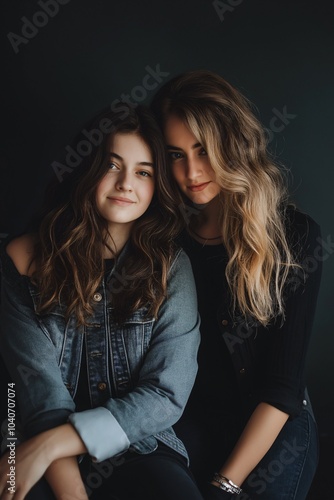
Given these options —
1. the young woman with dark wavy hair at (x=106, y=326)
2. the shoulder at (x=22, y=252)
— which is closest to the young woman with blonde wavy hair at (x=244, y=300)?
the young woman with dark wavy hair at (x=106, y=326)

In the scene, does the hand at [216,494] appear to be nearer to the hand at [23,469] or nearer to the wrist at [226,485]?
the wrist at [226,485]

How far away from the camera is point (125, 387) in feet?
6.61

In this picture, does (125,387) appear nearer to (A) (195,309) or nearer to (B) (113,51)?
(A) (195,309)

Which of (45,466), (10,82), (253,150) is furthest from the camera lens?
(10,82)

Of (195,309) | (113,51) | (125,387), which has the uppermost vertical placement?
(113,51)

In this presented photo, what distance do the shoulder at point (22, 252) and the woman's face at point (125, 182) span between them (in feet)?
0.87

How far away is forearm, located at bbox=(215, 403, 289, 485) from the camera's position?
1.98 metres

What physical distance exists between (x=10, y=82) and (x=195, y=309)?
1.11 m

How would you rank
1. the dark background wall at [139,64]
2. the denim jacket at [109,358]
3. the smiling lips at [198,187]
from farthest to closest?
the dark background wall at [139,64] → the smiling lips at [198,187] → the denim jacket at [109,358]

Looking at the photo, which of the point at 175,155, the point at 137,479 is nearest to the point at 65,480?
the point at 137,479

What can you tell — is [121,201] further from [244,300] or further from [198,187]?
[244,300]

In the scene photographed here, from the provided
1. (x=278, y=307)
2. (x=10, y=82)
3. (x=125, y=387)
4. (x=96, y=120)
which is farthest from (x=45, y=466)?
(x=10, y=82)

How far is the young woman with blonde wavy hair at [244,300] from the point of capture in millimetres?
2023

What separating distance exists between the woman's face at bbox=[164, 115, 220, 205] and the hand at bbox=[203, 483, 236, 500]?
911mm
